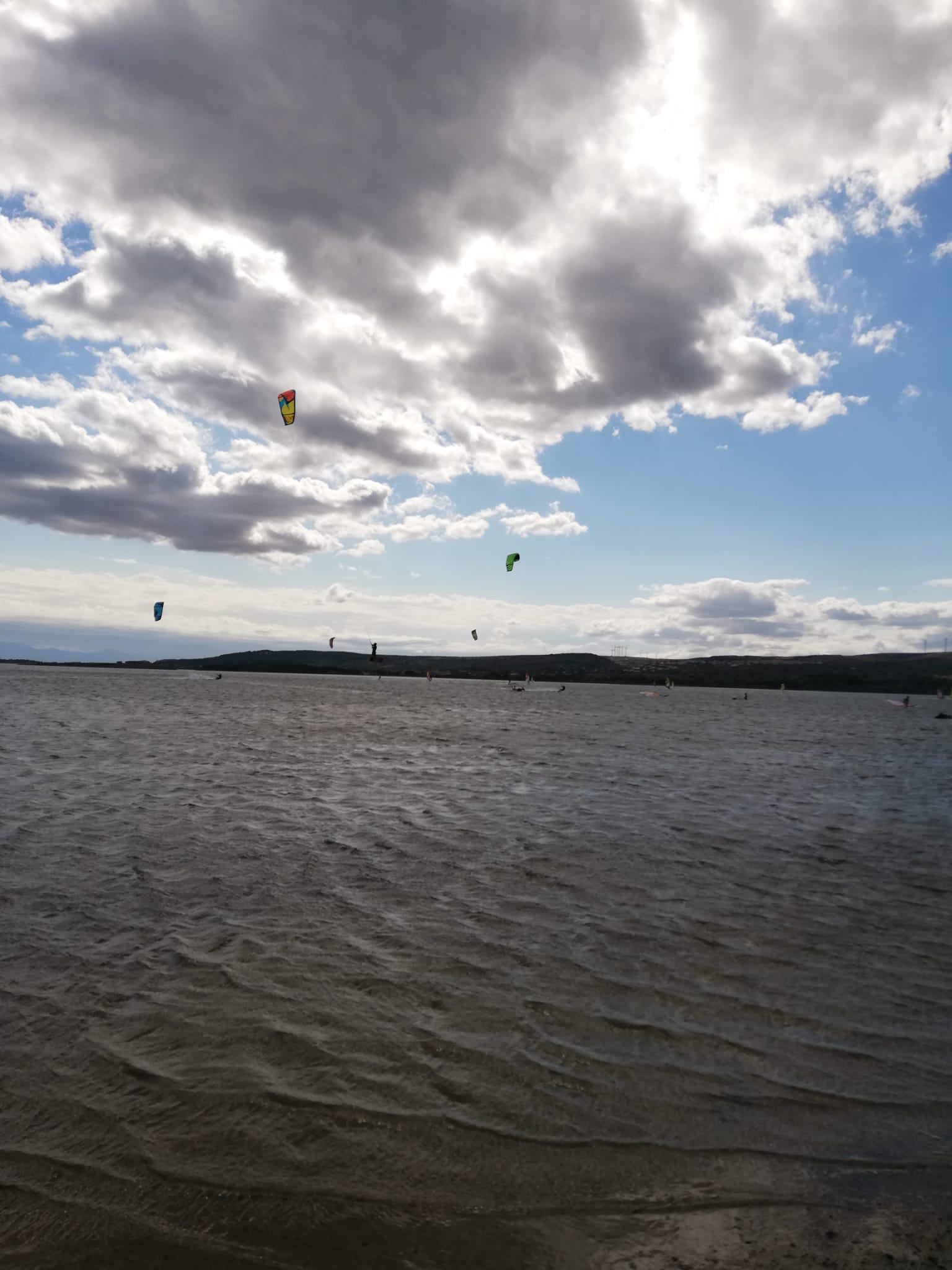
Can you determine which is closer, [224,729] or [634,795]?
[634,795]

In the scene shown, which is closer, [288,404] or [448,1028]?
[448,1028]

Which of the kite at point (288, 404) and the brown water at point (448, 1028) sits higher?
the kite at point (288, 404)

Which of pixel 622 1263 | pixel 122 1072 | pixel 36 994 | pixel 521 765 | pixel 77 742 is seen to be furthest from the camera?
pixel 77 742

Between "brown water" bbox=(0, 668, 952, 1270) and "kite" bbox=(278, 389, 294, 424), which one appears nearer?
"brown water" bbox=(0, 668, 952, 1270)

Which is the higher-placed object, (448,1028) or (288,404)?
(288,404)

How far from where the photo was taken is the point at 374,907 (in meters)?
11.1

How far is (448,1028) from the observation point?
24.1ft

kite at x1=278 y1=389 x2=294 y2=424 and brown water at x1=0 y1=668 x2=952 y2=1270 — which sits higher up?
kite at x1=278 y1=389 x2=294 y2=424

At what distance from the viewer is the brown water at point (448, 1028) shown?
15.9 ft

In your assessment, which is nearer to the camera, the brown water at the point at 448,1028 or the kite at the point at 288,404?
the brown water at the point at 448,1028

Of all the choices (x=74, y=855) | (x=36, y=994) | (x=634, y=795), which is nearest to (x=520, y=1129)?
(x=36, y=994)

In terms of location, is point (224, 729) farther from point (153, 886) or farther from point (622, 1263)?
point (622, 1263)

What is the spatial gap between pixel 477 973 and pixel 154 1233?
4.73 meters

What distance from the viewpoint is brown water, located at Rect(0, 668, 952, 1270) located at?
4.85 metres
